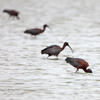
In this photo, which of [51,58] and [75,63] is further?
[51,58]

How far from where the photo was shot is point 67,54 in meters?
18.9

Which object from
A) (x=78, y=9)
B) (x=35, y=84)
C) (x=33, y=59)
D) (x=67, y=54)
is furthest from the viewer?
(x=78, y=9)

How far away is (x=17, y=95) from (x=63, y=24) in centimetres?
1691

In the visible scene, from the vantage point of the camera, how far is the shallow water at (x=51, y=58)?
12625 mm

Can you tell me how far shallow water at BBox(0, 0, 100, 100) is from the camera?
1262 cm

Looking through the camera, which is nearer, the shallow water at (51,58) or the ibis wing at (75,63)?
the shallow water at (51,58)

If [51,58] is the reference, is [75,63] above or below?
below

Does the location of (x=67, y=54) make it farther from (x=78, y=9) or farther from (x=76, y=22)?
(x=78, y=9)

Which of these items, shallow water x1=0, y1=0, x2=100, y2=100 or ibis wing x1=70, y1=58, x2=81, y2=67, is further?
ibis wing x1=70, y1=58, x2=81, y2=67

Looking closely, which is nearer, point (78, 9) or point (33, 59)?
point (33, 59)

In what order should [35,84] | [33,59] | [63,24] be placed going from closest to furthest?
[35,84] < [33,59] < [63,24]

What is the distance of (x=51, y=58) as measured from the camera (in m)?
18.1

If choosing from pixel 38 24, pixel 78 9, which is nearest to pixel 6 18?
pixel 38 24

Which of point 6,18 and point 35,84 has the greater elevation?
point 6,18
